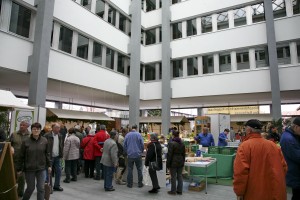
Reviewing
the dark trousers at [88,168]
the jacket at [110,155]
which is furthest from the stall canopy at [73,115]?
the jacket at [110,155]

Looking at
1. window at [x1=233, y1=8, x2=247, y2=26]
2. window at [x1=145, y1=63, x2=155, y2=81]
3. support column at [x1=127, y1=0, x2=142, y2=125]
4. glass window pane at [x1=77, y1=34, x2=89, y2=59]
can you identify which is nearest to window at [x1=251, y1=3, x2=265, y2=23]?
window at [x1=233, y1=8, x2=247, y2=26]

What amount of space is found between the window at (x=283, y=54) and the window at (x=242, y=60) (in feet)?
6.56

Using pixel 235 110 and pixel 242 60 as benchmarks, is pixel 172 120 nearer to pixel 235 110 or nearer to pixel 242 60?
pixel 235 110

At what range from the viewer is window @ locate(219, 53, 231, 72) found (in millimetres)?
17731

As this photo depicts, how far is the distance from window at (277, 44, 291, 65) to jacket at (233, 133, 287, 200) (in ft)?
48.8

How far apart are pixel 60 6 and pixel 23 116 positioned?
22.9 feet

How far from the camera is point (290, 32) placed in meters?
15.6

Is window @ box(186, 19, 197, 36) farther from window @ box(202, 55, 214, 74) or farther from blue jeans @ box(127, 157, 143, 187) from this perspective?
blue jeans @ box(127, 157, 143, 187)

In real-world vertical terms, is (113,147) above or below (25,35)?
below

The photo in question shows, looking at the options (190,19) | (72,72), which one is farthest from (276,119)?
(72,72)

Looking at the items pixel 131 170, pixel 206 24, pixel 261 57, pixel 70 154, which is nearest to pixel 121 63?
pixel 206 24

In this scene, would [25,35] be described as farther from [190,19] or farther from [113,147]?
[190,19]

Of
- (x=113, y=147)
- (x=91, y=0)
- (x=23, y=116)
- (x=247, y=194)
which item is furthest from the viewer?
(x=91, y=0)

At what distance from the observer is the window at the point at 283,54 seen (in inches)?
621
